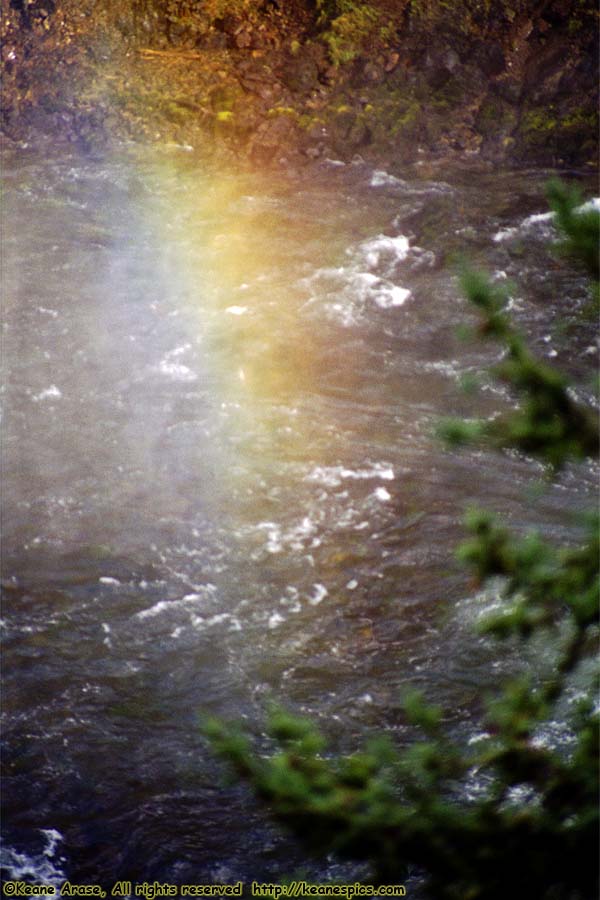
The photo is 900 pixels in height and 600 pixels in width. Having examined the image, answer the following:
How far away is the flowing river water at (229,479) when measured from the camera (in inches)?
186

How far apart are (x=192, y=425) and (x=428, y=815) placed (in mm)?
5269

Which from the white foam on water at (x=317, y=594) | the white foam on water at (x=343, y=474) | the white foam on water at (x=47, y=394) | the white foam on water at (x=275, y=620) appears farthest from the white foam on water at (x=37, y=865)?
the white foam on water at (x=47, y=394)

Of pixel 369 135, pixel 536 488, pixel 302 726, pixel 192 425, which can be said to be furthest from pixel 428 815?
pixel 369 135

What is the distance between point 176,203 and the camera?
401 inches

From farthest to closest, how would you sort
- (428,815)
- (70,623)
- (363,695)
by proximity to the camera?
(70,623)
(363,695)
(428,815)

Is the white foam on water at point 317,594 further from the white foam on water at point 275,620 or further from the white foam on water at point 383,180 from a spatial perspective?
the white foam on water at point 383,180

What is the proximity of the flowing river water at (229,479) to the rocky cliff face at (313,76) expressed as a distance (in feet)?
2.51

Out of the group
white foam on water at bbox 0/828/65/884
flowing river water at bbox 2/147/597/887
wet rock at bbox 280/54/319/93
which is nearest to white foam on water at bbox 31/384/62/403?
flowing river water at bbox 2/147/597/887

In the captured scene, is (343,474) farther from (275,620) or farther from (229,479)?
(275,620)

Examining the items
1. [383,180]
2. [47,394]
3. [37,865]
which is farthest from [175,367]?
[37,865]

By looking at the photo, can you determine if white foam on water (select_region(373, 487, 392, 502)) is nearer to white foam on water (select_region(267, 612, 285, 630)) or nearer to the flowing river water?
the flowing river water

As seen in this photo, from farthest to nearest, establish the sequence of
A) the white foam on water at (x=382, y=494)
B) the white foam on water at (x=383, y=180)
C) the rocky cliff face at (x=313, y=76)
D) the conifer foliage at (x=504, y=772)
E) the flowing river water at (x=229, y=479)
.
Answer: the rocky cliff face at (x=313, y=76) → the white foam on water at (x=383, y=180) → the white foam on water at (x=382, y=494) → the flowing river water at (x=229, y=479) → the conifer foliage at (x=504, y=772)

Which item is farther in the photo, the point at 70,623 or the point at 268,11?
the point at 268,11

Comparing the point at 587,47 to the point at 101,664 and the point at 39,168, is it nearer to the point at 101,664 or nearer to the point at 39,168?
the point at 39,168
